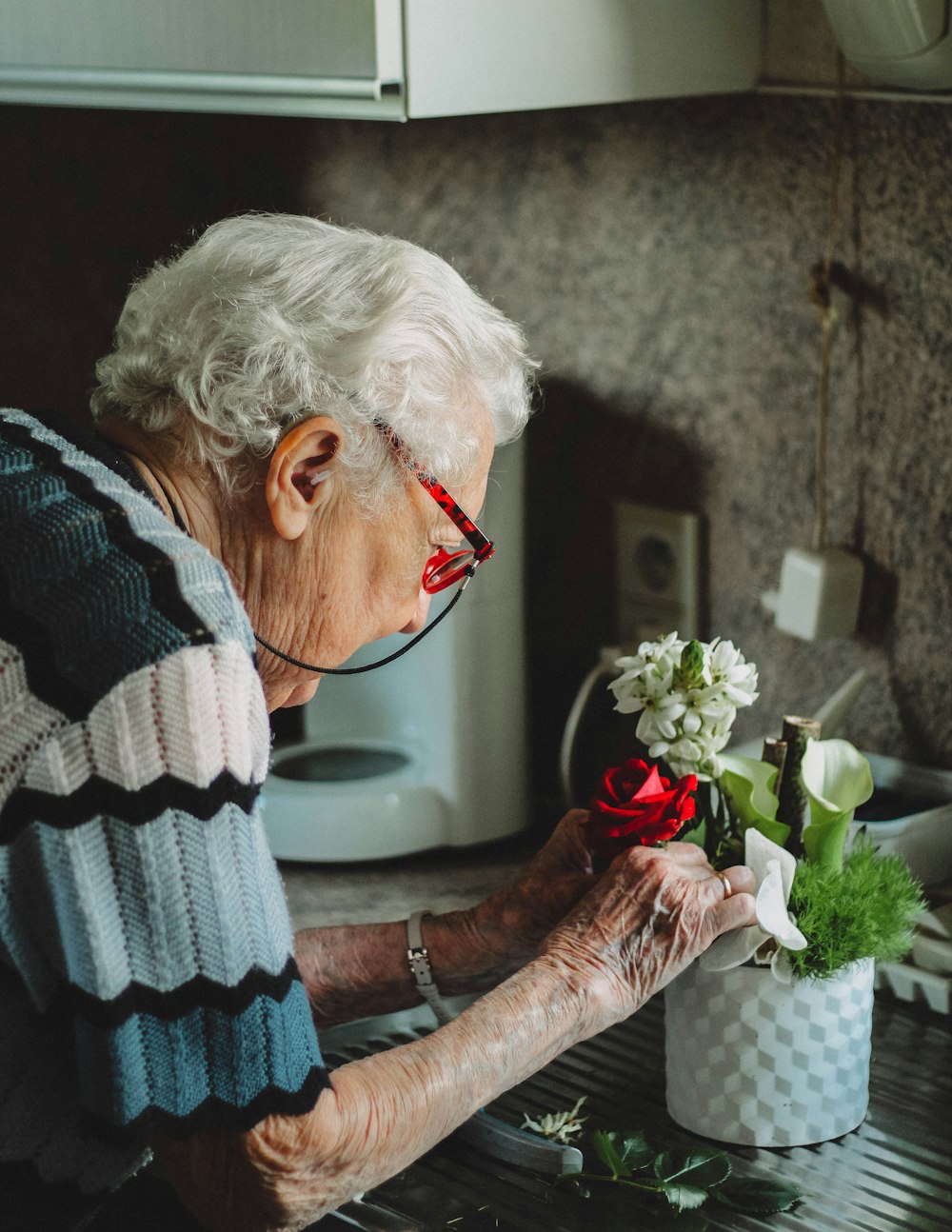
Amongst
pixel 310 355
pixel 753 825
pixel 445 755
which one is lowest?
pixel 445 755

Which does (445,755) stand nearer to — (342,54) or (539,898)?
(539,898)

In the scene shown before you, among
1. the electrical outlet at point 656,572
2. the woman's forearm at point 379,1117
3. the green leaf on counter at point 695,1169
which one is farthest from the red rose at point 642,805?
the electrical outlet at point 656,572

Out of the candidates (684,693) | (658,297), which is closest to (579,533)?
(658,297)

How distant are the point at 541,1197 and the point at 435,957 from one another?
0.67 ft

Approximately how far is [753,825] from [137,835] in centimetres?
48

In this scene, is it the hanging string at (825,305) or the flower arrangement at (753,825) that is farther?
the hanging string at (825,305)

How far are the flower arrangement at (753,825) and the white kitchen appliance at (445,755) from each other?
1.75 ft

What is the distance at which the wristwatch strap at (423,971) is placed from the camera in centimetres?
111

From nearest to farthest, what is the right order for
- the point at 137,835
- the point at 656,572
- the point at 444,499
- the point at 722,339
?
the point at 137,835, the point at 444,499, the point at 722,339, the point at 656,572

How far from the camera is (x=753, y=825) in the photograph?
3.36 feet

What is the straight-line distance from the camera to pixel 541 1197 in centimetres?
96

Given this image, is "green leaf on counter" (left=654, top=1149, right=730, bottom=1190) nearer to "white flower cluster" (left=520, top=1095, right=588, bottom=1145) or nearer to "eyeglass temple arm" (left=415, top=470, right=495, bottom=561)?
"white flower cluster" (left=520, top=1095, right=588, bottom=1145)

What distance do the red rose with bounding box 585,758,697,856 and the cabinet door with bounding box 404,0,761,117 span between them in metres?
0.50

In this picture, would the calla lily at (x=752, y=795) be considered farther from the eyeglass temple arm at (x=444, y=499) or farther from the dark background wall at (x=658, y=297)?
the dark background wall at (x=658, y=297)
